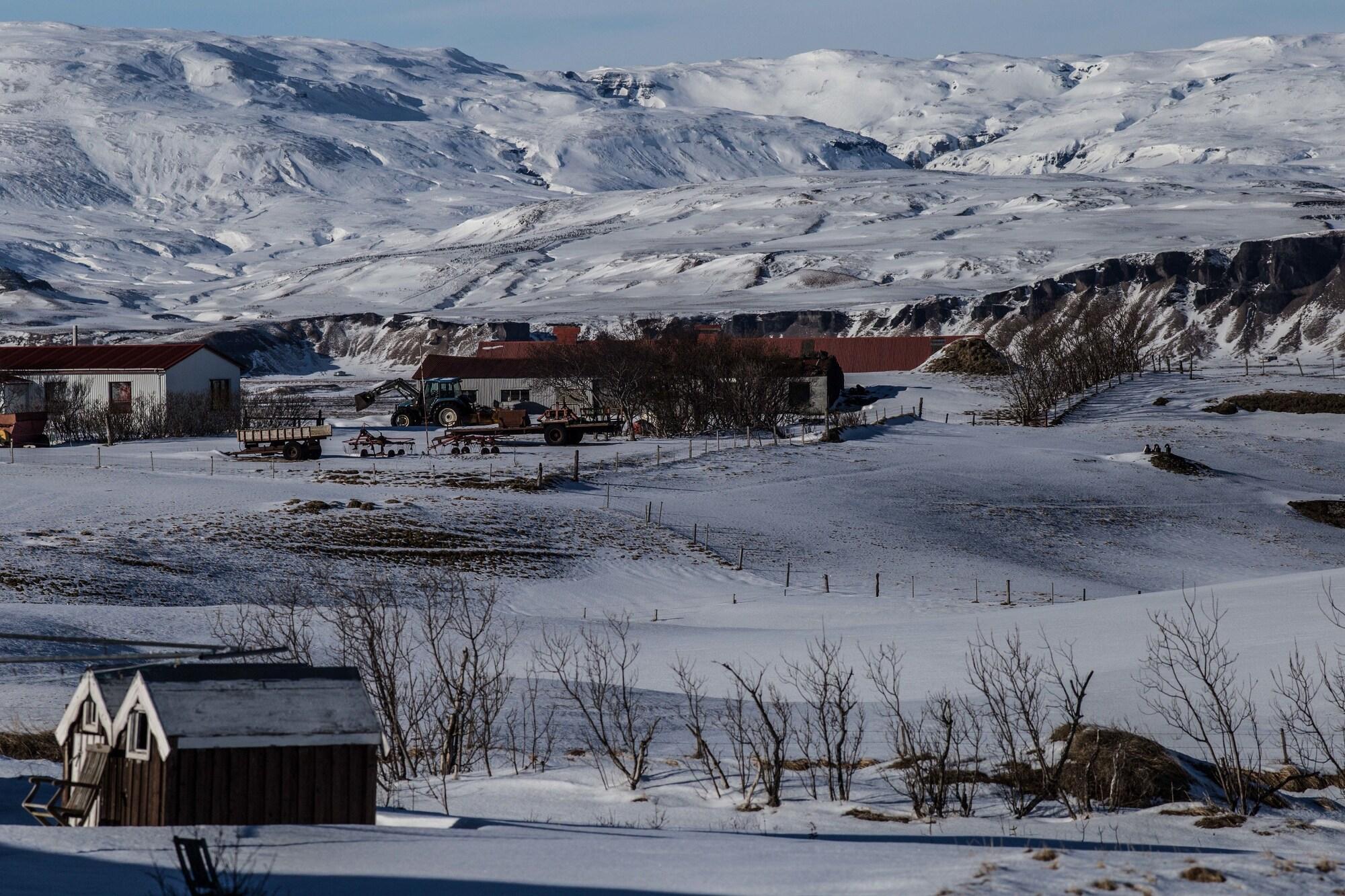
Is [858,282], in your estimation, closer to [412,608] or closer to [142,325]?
[142,325]

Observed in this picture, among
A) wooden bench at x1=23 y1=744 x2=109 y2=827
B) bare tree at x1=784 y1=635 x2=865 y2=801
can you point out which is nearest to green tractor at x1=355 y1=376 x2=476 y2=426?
bare tree at x1=784 y1=635 x2=865 y2=801

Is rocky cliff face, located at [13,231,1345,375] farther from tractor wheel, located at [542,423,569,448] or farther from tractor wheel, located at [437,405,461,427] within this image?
tractor wheel, located at [542,423,569,448]

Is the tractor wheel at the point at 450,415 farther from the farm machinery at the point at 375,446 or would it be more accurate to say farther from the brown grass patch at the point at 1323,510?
the brown grass patch at the point at 1323,510

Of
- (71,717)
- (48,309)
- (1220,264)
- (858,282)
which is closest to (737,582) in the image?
(71,717)

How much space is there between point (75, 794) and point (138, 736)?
4.39ft

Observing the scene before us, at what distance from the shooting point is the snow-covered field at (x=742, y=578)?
38.0ft

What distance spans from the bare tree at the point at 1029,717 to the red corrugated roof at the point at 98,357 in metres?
52.6

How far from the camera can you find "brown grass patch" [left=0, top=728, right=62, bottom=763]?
18.3m

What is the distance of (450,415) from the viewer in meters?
64.6

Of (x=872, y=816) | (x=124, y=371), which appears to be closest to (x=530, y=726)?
(x=872, y=816)

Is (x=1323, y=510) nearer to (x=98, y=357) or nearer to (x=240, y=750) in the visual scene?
(x=240, y=750)

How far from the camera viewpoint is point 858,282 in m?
182

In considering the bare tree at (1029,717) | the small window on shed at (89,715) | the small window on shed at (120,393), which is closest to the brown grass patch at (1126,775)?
the bare tree at (1029,717)

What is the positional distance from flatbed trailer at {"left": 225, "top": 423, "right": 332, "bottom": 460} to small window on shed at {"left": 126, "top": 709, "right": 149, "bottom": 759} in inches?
1573
